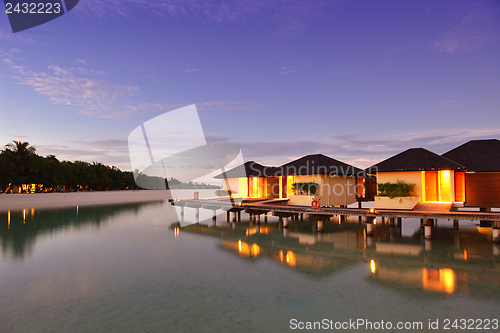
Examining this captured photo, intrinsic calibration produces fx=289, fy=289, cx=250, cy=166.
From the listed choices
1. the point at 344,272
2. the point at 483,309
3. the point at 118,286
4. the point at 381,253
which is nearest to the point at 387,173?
the point at 381,253

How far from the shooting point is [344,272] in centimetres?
943

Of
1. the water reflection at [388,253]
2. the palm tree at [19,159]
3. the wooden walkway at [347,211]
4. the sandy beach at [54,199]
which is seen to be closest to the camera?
the water reflection at [388,253]

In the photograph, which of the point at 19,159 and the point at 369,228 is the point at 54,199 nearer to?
the point at 19,159

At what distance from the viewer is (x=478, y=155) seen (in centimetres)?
1709

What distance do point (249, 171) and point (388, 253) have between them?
16.2 metres

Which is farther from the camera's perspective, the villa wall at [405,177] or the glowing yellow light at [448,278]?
the villa wall at [405,177]

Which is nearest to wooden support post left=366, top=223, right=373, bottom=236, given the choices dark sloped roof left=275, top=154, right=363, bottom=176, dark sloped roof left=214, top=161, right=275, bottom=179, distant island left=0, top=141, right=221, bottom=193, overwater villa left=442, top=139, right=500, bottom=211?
dark sloped roof left=275, top=154, right=363, bottom=176

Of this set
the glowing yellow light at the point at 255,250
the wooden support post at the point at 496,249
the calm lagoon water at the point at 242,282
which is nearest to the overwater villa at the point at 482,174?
the calm lagoon water at the point at 242,282

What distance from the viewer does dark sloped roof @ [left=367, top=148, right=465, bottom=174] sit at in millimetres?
15427

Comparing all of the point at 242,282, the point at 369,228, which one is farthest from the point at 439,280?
the point at 369,228

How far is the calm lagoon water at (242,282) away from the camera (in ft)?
20.7

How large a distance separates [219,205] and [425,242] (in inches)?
520

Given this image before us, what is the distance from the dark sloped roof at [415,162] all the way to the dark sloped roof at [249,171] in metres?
10.9

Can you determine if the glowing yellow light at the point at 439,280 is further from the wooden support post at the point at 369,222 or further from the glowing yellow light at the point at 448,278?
the wooden support post at the point at 369,222
